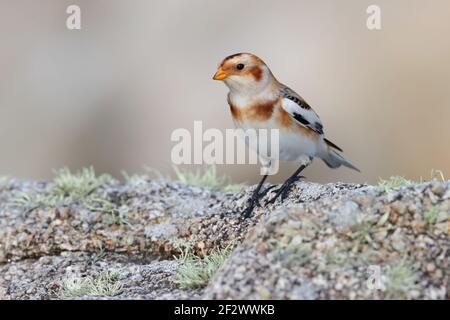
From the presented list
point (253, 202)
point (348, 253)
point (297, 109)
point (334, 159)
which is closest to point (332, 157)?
point (334, 159)

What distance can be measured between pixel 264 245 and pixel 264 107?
216 centimetres

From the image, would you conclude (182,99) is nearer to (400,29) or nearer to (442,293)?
(400,29)

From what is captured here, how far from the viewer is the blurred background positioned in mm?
15086

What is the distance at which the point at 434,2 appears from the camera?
16016mm

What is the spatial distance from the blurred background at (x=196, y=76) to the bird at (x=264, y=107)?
24.0 feet

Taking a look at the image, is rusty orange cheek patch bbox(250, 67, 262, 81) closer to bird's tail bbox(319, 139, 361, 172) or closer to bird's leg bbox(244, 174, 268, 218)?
bird's leg bbox(244, 174, 268, 218)

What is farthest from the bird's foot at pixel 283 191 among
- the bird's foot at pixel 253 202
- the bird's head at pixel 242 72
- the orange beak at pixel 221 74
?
the orange beak at pixel 221 74

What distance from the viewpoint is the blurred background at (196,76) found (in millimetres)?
15086

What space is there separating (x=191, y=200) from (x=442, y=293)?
3578 millimetres

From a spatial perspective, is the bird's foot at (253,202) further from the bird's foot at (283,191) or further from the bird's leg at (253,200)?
the bird's foot at (283,191)

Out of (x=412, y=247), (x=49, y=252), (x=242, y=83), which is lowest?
(x=49, y=252)

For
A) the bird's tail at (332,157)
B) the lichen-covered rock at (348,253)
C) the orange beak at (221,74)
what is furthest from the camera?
the bird's tail at (332,157)

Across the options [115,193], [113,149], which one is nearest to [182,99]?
[113,149]

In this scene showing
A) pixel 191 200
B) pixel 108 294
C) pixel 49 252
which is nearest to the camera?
pixel 108 294
